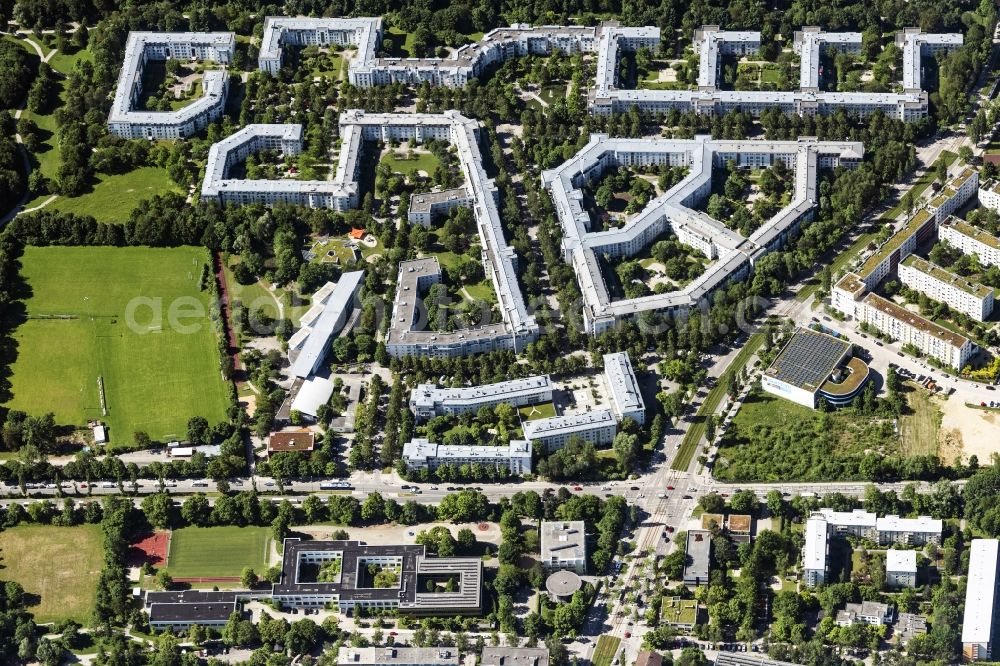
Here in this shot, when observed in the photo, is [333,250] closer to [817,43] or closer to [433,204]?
[433,204]

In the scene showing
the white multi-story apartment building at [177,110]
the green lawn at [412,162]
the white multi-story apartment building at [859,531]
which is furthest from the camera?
the white multi-story apartment building at [177,110]

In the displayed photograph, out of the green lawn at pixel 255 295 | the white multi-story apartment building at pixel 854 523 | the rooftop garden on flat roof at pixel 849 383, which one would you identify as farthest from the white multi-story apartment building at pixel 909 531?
the green lawn at pixel 255 295

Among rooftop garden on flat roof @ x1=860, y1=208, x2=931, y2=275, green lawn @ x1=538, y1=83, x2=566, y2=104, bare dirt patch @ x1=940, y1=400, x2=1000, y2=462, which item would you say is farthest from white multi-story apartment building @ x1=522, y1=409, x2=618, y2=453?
green lawn @ x1=538, y1=83, x2=566, y2=104

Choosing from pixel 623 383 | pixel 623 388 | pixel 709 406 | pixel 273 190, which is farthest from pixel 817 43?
pixel 273 190

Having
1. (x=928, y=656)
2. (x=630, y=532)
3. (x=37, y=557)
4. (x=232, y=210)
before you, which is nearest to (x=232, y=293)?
(x=232, y=210)

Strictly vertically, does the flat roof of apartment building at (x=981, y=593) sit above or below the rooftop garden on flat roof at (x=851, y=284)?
below

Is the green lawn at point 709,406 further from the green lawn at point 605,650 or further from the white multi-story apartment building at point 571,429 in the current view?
the green lawn at point 605,650

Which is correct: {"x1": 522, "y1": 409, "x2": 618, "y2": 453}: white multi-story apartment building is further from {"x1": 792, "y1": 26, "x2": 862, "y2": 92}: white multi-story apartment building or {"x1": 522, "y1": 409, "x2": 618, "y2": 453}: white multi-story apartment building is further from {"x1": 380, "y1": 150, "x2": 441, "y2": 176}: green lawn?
{"x1": 792, "y1": 26, "x2": 862, "y2": 92}: white multi-story apartment building
